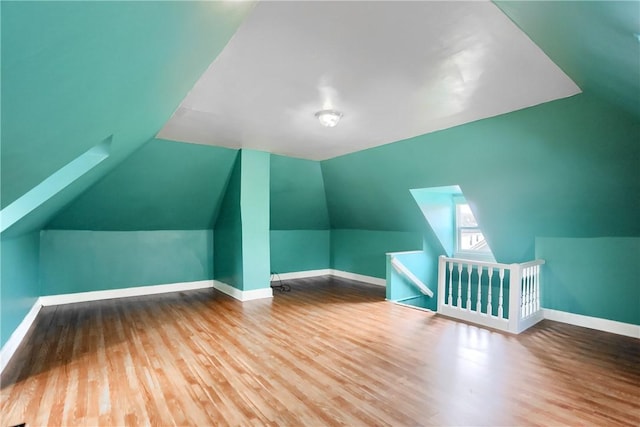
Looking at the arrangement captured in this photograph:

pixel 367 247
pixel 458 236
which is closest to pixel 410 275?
pixel 458 236

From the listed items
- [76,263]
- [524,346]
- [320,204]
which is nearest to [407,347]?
[524,346]

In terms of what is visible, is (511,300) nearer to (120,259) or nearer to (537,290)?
(537,290)

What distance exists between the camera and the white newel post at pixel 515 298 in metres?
3.71

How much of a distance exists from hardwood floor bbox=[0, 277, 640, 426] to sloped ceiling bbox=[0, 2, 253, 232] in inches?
62.0

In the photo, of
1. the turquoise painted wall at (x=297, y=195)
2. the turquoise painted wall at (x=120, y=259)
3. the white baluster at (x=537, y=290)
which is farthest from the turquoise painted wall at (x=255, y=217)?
the white baluster at (x=537, y=290)

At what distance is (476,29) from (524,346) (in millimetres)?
3026

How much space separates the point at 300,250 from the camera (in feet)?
23.9

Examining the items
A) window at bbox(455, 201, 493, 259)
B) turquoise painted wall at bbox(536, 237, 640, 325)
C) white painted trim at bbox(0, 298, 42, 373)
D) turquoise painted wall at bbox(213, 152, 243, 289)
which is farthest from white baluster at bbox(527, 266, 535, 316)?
white painted trim at bbox(0, 298, 42, 373)

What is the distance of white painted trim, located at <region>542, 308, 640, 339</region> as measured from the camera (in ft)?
12.0

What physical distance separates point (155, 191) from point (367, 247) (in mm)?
4084

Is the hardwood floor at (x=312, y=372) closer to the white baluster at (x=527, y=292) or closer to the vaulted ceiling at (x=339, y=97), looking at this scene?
the white baluster at (x=527, y=292)

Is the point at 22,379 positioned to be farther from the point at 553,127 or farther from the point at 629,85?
the point at 553,127

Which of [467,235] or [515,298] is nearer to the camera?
[515,298]

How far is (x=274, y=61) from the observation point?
2328mm
